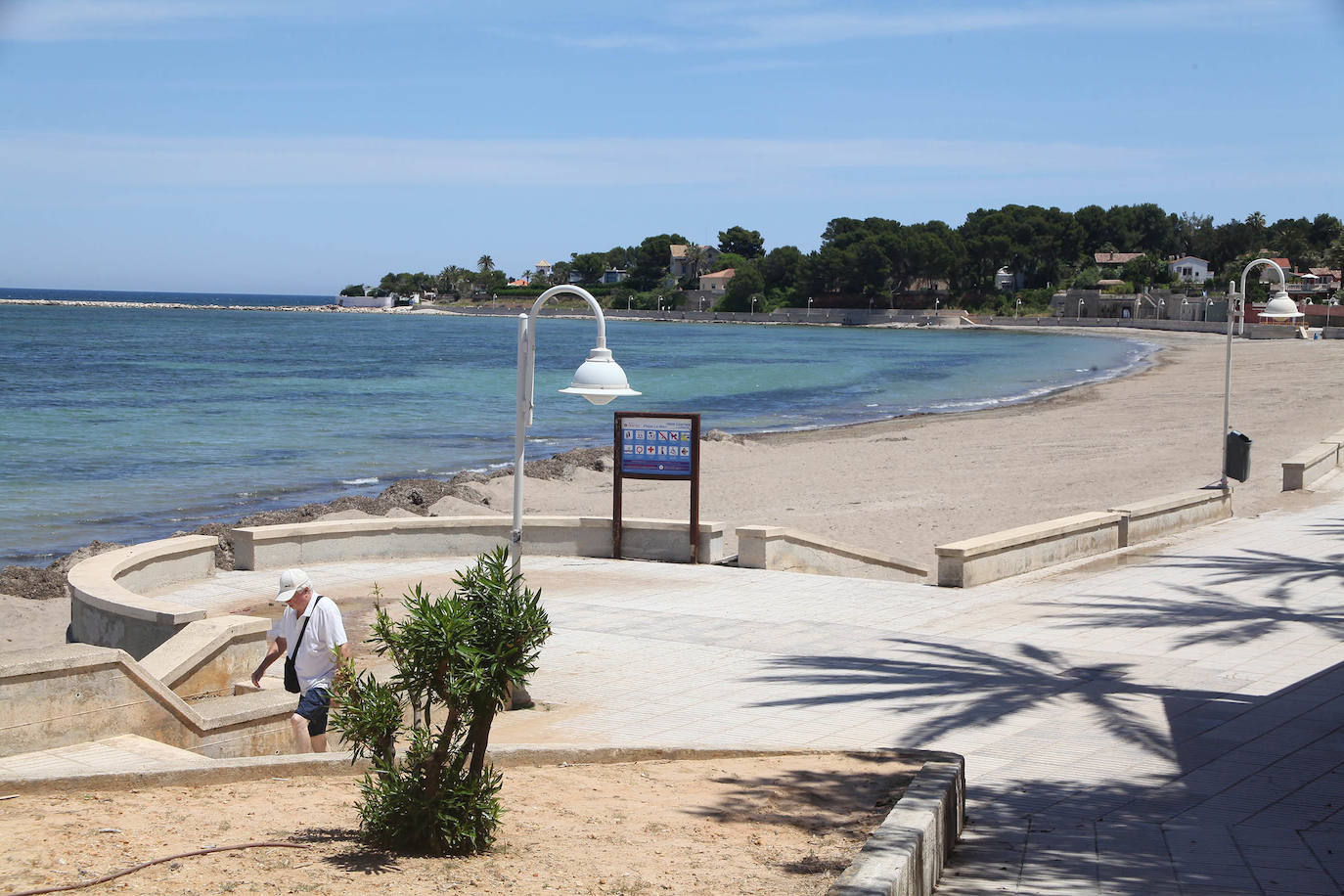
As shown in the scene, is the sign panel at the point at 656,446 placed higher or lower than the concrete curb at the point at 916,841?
higher

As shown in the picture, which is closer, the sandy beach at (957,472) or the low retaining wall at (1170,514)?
the low retaining wall at (1170,514)

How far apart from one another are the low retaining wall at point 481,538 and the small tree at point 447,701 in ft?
28.6

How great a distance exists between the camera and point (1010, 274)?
15400 cm

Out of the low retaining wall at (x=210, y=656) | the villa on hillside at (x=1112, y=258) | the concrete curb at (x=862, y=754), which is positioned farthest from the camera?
the villa on hillside at (x=1112, y=258)

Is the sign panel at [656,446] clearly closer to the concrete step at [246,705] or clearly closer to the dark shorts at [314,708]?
the concrete step at [246,705]

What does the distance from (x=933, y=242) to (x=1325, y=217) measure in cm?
4720

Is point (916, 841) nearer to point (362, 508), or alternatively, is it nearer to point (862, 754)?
point (862, 754)

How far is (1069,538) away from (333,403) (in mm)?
39500

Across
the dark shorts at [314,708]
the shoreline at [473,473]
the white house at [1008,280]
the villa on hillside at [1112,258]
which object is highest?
the villa on hillside at [1112,258]

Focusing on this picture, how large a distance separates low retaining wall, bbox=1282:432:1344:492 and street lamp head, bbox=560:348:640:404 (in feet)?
53.5

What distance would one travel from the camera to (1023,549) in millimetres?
13930

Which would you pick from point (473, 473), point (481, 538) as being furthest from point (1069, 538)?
point (473, 473)

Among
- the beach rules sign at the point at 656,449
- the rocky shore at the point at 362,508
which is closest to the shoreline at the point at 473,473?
the rocky shore at the point at 362,508

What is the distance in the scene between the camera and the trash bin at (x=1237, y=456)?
2153 centimetres
